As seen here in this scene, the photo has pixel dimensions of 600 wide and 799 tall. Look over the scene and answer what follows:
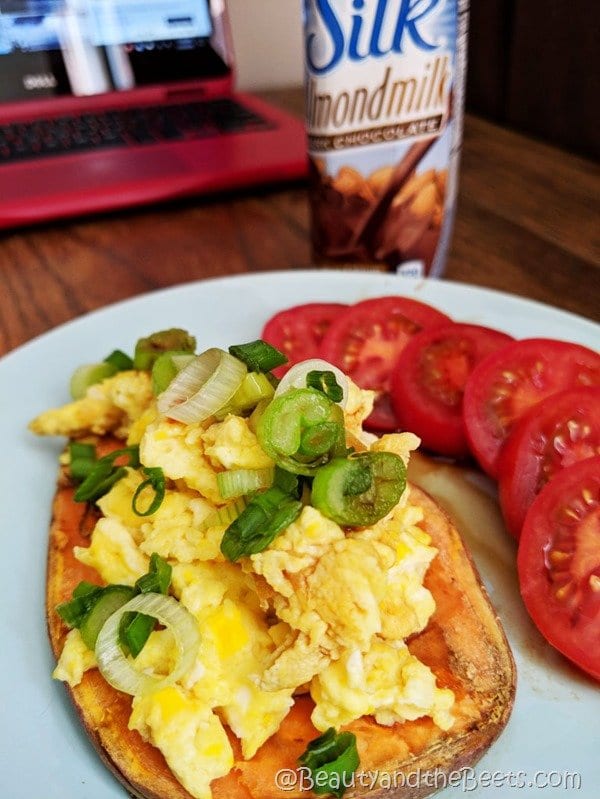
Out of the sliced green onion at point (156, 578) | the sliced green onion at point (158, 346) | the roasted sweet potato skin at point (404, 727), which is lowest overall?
the roasted sweet potato skin at point (404, 727)

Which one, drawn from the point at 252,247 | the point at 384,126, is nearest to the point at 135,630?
the point at 384,126

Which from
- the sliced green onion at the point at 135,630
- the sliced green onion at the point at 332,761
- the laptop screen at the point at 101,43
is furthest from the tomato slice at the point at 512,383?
the laptop screen at the point at 101,43

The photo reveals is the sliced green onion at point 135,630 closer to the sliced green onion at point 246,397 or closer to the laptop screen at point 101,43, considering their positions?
the sliced green onion at point 246,397

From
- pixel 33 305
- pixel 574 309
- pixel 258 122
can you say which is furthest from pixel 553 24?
pixel 33 305

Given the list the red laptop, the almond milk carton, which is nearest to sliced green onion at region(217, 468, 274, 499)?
the almond milk carton

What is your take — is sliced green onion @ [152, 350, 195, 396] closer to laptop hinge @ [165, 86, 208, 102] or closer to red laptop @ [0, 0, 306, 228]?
red laptop @ [0, 0, 306, 228]

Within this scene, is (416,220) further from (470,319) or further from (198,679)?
(198,679)
